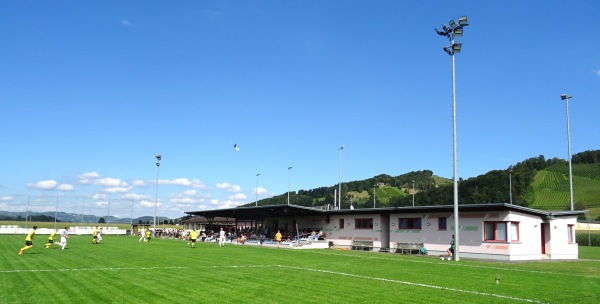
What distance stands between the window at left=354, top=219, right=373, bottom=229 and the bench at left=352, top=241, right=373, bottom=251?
5.07 ft

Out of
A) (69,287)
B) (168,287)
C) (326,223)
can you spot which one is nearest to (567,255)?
(326,223)

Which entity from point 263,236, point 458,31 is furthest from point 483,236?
point 263,236

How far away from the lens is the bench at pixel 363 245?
4103 centimetres

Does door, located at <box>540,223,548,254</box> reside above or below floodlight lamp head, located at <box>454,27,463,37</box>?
below

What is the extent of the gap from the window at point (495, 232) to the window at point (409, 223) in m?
5.79

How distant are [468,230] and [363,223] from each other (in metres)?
10.7

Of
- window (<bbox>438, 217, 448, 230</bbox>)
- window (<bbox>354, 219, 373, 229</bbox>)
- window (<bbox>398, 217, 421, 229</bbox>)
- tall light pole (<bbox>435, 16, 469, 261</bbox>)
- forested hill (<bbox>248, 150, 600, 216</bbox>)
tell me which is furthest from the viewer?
forested hill (<bbox>248, 150, 600, 216</bbox>)

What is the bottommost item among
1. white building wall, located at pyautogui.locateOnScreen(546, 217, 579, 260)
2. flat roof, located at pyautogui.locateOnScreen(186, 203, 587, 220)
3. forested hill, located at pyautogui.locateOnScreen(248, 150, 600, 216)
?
white building wall, located at pyautogui.locateOnScreen(546, 217, 579, 260)

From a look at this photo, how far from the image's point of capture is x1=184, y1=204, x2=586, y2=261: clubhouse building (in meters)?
32.6

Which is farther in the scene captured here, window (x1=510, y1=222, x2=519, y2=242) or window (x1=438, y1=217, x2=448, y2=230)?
window (x1=438, y1=217, x2=448, y2=230)

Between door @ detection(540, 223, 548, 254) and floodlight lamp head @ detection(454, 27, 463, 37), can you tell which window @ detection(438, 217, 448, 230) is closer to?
door @ detection(540, 223, 548, 254)

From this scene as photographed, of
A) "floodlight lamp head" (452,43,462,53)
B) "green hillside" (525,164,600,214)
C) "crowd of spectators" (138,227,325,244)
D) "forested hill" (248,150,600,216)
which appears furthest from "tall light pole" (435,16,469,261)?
"green hillside" (525,164,600,214)

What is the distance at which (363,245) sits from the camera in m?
41.2

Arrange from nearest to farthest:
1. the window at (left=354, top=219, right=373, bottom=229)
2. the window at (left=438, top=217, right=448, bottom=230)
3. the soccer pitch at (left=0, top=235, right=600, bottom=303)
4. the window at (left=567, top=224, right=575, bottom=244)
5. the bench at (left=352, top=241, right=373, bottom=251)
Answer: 1. the soccer pitch at (left=0, top=235, right=600, bottom=303)
2. the window at (left=438, top=217, right=448, bottom=230)
3. the window at (left=567, top=224, right=575, bottom=244)
4. the bench at (left=352, top=241, right=373, bottom=251)
5. the window at (left=354, top=219, right=373, bottom=229)
